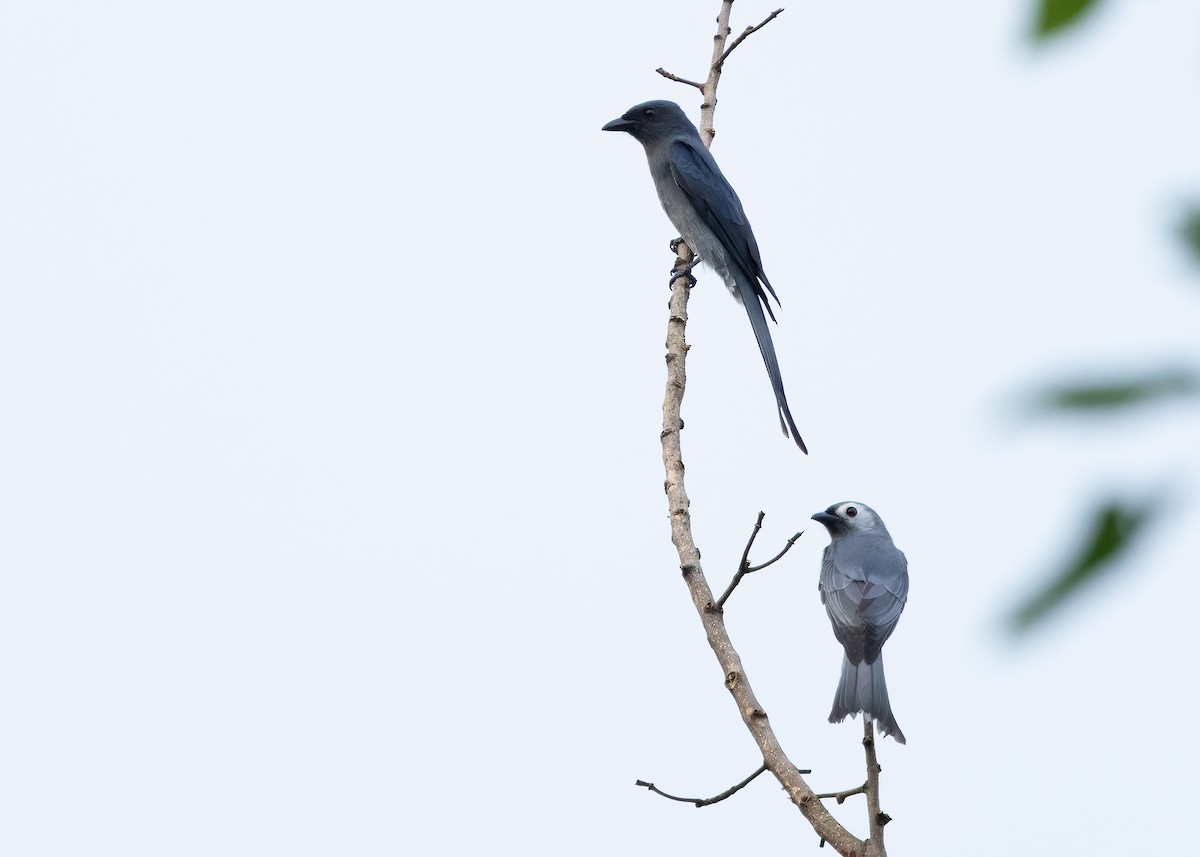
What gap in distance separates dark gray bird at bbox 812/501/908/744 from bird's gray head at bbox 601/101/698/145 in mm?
3508

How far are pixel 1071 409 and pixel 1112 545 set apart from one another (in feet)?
0.22

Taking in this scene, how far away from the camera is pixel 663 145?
9.35 metres

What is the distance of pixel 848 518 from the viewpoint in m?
8.12

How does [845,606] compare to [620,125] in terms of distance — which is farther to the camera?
[620,125]

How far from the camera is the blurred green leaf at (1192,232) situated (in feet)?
2.13

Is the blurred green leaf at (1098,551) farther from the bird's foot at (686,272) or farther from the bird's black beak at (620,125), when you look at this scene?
the bird's black beak at (620,125)

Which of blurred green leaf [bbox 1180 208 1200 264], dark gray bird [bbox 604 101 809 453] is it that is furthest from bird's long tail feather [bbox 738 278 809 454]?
blurred green leaf [bbox 1180 208 1200 264]

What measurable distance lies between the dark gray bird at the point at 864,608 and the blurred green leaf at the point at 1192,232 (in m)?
4.78

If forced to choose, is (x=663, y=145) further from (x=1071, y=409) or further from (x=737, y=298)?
(x=1071, y=409)

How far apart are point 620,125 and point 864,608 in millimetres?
→ 4628

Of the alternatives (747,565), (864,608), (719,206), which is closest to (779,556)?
(747,565)

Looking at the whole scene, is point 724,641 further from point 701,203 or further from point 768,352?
point 701,203

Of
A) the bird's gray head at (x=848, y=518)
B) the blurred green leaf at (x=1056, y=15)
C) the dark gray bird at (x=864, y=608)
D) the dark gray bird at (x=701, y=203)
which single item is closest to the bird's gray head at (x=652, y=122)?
the dark gray bird at (x=701, y=203)

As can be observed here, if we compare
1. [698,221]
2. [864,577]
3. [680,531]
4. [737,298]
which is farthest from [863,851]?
[698,221]
